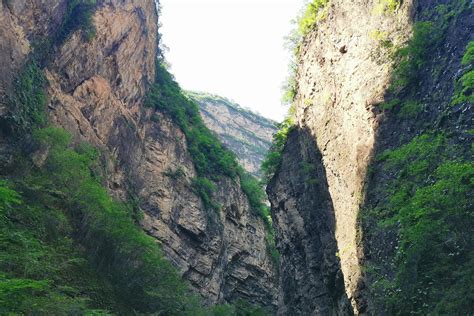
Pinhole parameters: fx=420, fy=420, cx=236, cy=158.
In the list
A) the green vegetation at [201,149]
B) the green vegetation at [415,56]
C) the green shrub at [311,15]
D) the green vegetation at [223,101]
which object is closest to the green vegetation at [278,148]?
the green shrub at [311,15]

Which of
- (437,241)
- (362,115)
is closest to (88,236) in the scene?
(362,115)

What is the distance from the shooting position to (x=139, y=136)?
120 feet

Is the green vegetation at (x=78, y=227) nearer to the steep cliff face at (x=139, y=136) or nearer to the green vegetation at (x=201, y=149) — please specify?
the steep cliff face at (x=139, y=136)

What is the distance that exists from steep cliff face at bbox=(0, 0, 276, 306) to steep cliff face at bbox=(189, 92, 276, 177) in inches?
1579

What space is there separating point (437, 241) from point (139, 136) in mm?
29888

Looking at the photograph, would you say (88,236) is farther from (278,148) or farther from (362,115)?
(278,148)

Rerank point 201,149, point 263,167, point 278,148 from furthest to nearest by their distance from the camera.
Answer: point 201,149 < point 263,167 < point 278,148

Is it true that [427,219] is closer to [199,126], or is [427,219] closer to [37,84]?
[37,84]

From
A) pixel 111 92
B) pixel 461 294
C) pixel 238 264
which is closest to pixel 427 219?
pixel 461 294

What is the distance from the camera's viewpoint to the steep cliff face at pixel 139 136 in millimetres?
27275

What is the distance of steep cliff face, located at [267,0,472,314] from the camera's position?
1376 cm

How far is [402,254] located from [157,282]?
1478 centimetres

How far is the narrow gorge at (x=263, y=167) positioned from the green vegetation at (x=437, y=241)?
0.05 m

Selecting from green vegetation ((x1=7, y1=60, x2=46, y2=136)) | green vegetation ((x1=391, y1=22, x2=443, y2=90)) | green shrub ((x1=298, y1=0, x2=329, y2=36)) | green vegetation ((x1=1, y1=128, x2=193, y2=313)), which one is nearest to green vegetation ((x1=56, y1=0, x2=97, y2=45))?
green vegetation ((x1=7, y1=60, x2=46, y2=136))
